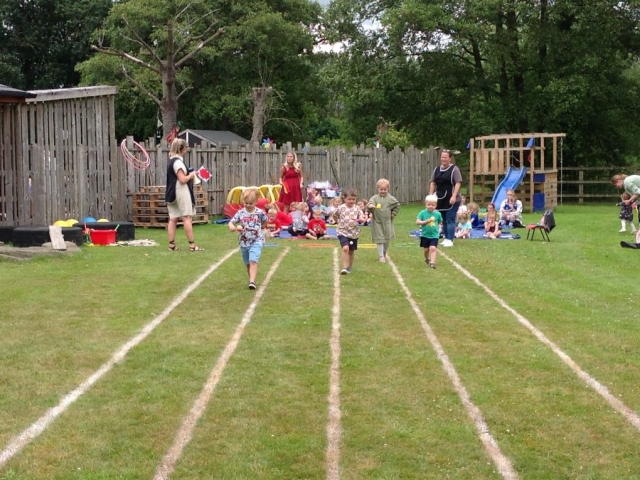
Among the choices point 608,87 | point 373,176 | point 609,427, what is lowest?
point 609,427

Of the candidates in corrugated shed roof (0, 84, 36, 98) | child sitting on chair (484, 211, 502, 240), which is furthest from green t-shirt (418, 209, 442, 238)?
corrugated shed roof (0, 84, 36, 98)

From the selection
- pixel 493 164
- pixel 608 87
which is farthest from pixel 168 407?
pixel 608 87

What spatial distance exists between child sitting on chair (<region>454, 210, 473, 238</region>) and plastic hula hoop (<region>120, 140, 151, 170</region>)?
7335mm

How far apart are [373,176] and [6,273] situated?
19.6 metres

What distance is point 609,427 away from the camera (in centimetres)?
511

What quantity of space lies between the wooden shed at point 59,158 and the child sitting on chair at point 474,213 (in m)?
7.75

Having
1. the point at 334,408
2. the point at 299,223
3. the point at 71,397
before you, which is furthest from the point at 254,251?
the point at 299,223

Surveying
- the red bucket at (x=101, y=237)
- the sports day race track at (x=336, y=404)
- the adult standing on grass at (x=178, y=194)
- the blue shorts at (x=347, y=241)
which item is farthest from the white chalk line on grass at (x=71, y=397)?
the red bucket at (x=101, y=237)

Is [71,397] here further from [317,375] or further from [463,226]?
[463,226]

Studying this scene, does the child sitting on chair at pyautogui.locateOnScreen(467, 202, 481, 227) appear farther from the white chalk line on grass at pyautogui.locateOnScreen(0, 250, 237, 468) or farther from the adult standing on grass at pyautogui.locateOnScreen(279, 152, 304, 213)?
the white chalk line on grass at pyautogui.locateOnScreen(0, 250, 237, 468)

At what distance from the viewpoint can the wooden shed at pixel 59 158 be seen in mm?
16375

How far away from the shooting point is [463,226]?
58.7 feet

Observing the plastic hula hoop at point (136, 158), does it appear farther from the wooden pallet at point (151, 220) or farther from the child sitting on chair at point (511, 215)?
the child sitting on chair at point (511, 215)

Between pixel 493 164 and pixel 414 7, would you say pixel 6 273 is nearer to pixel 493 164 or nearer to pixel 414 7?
pixel 493 164
